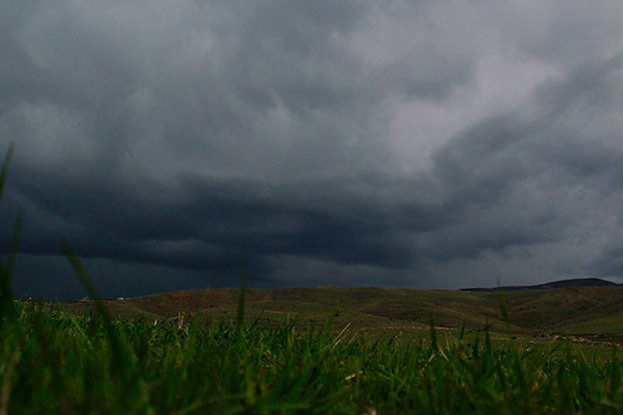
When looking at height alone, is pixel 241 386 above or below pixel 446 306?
below

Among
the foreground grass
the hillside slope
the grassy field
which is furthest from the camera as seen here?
the hillside slope

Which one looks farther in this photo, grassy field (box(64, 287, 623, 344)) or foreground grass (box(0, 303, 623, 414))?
grassy field (box(64, 287, 623, 344))

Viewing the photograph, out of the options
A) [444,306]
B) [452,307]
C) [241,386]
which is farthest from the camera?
[452,307]

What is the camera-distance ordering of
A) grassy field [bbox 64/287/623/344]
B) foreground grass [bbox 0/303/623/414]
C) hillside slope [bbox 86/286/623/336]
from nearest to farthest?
foreground grass [bbox 0/303/623/414]
grassy field [bbox 64/287/623/344]
hillside slope [bbox 86/286/623/336]

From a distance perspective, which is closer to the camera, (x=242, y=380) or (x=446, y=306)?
(x=242, y=380)

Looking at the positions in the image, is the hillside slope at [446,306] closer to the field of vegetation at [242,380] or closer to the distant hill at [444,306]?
the distant hill at [444,306]

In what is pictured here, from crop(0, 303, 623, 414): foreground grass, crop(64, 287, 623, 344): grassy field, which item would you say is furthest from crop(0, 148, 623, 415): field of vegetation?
crop(64, 287, 623, 344): grassy field

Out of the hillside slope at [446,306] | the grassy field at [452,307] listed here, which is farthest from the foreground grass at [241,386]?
the hillside slope at [446,306]

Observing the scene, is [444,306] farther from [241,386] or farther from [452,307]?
[241,386]

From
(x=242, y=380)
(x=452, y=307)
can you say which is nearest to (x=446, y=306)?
(x=452, y=307)

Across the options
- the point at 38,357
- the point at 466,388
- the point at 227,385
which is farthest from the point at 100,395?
the point at 466,388

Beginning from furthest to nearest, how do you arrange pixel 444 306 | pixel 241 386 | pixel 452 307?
pixel 452 307 → pixel 444 306 → pixel 241 386

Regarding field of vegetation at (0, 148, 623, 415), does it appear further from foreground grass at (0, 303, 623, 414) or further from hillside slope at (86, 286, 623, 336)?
hillside slope at (86, 286, 623, 336)

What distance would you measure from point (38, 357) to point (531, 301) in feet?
114
